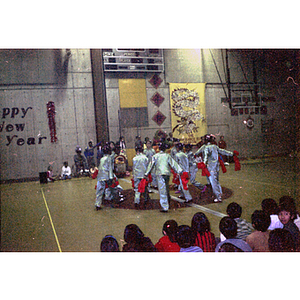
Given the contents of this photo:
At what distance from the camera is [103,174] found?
3842 mm

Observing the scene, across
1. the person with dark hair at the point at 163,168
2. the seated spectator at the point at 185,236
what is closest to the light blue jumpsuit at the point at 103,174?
the person with dark hair at the point at 163,168

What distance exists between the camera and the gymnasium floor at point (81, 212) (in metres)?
2.87

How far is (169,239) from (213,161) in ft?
6.83

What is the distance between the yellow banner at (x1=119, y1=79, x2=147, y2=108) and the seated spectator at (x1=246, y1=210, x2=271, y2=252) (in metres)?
2.26

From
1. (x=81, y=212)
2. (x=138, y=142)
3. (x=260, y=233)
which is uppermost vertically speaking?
(x=138, y=142)

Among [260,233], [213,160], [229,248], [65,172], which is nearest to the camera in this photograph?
[229,248]

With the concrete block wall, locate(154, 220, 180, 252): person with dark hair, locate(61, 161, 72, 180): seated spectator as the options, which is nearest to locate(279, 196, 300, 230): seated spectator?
locate(154, 220, 180, 252): person with dark hair

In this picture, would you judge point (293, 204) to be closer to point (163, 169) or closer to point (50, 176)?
point (163, 169)

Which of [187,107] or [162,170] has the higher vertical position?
[187,107]

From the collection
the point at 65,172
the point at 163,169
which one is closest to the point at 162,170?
the point at 163,169

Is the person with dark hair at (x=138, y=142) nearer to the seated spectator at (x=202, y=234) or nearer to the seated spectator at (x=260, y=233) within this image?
the seated spectator at (x=202, y=234)

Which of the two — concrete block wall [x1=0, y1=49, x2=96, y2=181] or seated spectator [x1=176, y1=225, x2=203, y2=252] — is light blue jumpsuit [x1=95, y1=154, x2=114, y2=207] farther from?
seated spectator [x1=176, y1=225, x2=203, y2=252]

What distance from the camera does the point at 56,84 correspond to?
3.36 metres

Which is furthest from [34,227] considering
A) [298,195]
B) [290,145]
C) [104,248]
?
[290,145]
